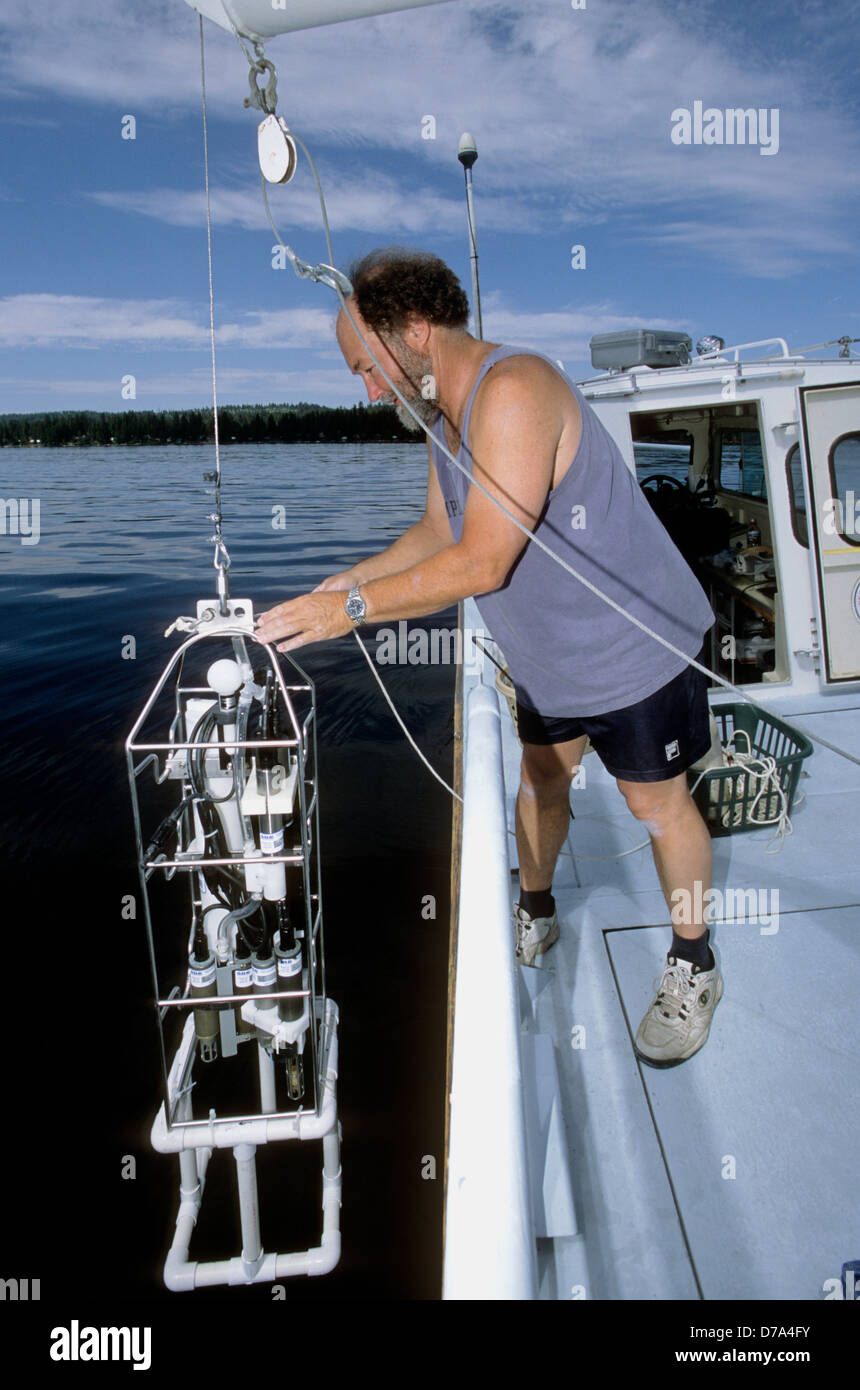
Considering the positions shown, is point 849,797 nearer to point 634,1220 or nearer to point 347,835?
point 634,1220

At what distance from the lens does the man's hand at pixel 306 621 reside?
5.44 feet

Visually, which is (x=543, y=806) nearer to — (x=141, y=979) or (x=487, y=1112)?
(x=487, y=1112)

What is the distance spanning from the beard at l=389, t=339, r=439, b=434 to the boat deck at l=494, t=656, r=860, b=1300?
1586 millimetres

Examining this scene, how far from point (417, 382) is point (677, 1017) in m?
1.71

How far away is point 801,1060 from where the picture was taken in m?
2.07

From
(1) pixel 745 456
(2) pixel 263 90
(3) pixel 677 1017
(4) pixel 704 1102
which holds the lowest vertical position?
(4) pixel 704 1102

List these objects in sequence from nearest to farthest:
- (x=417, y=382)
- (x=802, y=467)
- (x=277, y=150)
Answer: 1. (x=277, y=150)
2. (x=417, y=382)
3. (x=802, y=467)

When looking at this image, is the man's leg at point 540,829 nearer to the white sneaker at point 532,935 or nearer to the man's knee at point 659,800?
the white sneaker at point 532,935

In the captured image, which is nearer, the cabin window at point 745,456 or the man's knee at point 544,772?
the man's knee at point 544,772

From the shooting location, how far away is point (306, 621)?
1.69m

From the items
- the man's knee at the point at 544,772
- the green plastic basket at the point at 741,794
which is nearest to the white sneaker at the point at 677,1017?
the man's knee at the point at 544,772

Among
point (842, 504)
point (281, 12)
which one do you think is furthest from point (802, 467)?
point (281, 12)

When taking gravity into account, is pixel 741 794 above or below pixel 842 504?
below

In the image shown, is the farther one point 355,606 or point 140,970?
point 140,970
